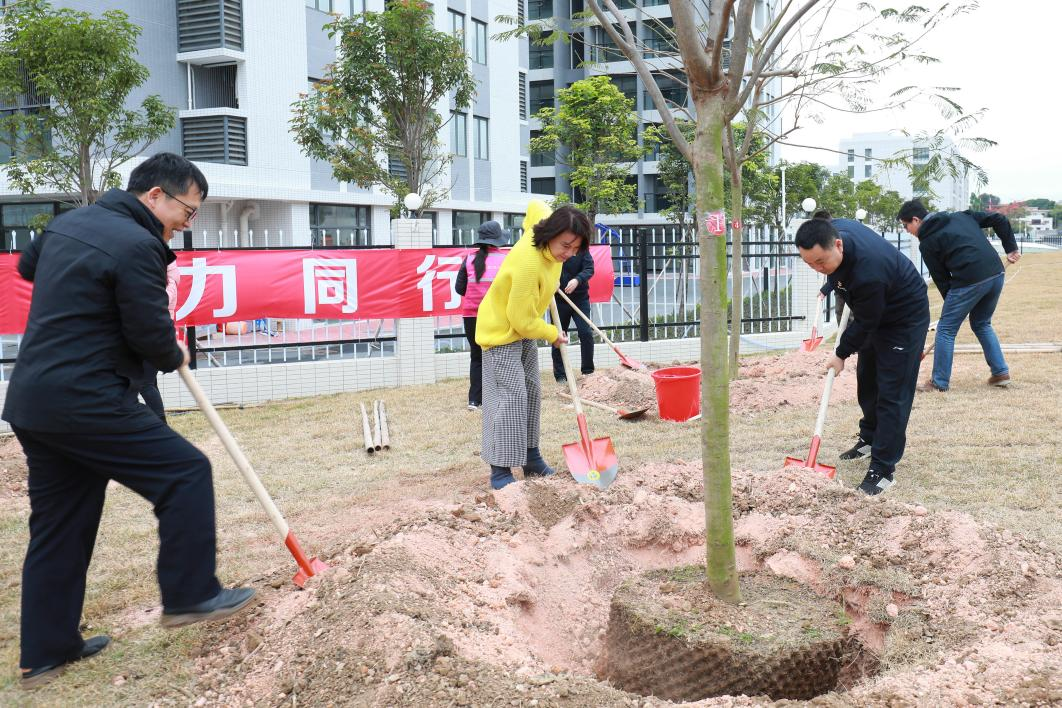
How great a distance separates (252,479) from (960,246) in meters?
6.35

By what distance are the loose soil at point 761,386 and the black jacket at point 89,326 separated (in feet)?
17.2

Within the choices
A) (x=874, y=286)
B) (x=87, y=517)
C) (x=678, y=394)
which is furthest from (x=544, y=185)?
(x=87, y=517)

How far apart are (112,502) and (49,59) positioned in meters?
7.23

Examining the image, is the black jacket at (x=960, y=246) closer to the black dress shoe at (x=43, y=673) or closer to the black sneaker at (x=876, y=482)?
the black sneaker at (x=876, y=482)

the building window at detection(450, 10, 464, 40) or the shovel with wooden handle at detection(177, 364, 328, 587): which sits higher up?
the building window at detection(450, 10, 464, 40)

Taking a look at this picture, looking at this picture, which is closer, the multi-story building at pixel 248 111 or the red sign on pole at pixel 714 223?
the red sign on pole at pixel 714 223

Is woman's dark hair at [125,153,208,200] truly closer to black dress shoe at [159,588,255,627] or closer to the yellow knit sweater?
black dress shoe at [159,588,255,627]

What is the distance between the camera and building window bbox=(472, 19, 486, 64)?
27.3 m

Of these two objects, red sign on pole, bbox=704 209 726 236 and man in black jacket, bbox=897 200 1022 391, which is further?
man in black jacket, bbox=897 200 1022 391

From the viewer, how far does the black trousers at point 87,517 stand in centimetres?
300

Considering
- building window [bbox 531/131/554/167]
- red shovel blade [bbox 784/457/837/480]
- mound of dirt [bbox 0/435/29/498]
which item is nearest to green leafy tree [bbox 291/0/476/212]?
mound of dirt [bbox 0/435/29/498]

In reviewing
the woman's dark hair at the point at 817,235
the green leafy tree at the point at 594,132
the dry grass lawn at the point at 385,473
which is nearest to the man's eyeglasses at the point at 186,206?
the dry grass lawn at the point at 385,473

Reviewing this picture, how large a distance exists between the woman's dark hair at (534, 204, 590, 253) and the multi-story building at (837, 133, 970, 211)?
2.12m

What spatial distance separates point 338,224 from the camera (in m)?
22.7
